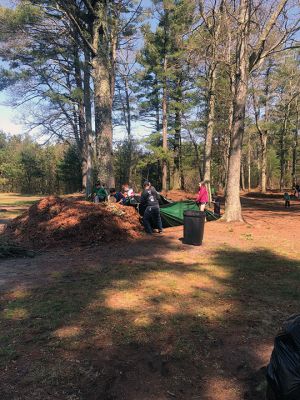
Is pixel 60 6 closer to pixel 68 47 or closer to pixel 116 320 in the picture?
pixel 68 47

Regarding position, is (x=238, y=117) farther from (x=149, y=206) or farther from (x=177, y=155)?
(x=177, y=155)

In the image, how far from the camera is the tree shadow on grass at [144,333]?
3.42 meters

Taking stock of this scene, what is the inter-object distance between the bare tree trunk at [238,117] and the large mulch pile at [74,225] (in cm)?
387

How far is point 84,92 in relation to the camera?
24266mm

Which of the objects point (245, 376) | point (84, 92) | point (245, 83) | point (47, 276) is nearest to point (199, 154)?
point (84, 92)

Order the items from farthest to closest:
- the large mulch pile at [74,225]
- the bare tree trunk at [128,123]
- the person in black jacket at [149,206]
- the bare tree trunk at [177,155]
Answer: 1. the bare tree trunk at [128,123]
2. the bare tree trunk at [177,155]
3. the person in black jacket at [149,206]
4. the large mulch pile at [74,225]

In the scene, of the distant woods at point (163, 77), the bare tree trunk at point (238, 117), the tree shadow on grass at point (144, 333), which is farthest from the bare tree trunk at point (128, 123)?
the tree shadow on grass at point (144, 333)

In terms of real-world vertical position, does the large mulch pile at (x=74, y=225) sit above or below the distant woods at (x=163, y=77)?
below

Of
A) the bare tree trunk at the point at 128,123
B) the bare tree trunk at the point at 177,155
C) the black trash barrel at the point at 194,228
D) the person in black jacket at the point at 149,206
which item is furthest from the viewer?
the bare tree trunk at the point at 128,123

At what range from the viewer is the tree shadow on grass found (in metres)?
3.42

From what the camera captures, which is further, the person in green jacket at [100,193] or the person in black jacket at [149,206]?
the person in green jacket at [100,193]

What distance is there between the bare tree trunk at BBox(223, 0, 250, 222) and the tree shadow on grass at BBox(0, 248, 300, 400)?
6490 mm

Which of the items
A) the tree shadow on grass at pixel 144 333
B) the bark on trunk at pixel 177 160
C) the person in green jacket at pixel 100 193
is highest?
the bark on trunk at pixel 177 160

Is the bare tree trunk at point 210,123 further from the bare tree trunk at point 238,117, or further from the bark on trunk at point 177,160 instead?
the bark on trunk at point 177,160
